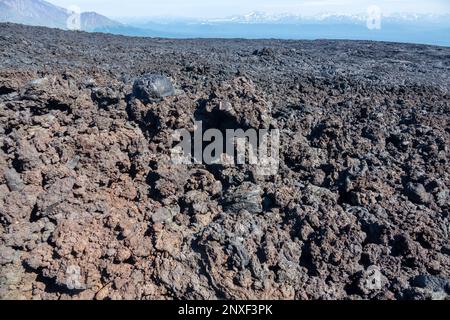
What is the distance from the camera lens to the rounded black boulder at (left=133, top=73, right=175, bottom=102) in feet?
19.0

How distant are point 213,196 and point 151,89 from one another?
6.40 feet

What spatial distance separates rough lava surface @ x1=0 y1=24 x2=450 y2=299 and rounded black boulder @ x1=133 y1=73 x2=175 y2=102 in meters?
0.05

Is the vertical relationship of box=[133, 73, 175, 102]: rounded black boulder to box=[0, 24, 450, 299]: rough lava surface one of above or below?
above

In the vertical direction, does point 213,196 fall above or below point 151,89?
below

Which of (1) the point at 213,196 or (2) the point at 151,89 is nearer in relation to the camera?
(1) the point at 213,196

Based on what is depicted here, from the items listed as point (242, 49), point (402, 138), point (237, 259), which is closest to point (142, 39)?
point (242, 49)

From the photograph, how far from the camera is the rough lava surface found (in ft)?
13.0

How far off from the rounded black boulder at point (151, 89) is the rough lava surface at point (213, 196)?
0.05 m

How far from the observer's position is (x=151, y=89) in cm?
584

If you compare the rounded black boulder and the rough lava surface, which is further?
the rounded black boulder

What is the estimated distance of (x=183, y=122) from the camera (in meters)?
5.54

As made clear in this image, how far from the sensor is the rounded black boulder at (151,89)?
5.79 meters
